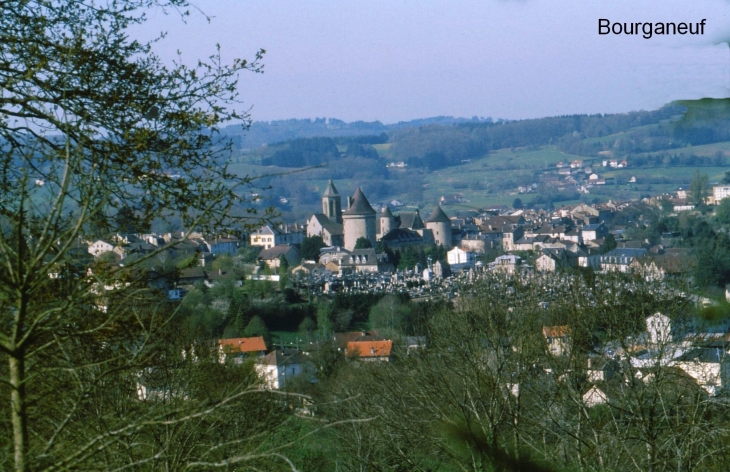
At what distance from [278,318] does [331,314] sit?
2110 millimetres

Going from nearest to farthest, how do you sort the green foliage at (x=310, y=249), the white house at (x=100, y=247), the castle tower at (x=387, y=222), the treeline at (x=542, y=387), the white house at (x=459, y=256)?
the white house at (x=100, y=247) → the treeline at (x=542, y=387) → the white house at (x=459, y=256) → the green foliage at (x=310, y=249) → the castle tower at (x=387, y=222)

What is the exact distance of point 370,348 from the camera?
18.7 m

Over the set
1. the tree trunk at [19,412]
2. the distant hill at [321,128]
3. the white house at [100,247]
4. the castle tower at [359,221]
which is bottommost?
the castle tower at [359,221]

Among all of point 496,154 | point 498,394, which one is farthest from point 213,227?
point 496,154

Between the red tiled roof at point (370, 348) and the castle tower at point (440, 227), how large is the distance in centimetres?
5917

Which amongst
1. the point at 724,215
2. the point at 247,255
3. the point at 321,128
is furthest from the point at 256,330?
the point at 321,128

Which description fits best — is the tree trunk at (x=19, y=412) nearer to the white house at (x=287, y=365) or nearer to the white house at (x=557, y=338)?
the white house at (x=557, y=338)

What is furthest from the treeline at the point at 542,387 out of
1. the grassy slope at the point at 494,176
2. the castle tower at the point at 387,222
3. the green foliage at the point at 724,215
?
the grassy slope at the point at 494,176

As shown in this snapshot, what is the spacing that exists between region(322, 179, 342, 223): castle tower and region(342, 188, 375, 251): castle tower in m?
7.24

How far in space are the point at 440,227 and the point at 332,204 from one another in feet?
37.6

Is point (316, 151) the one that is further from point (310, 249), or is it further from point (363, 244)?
point (310, 249)

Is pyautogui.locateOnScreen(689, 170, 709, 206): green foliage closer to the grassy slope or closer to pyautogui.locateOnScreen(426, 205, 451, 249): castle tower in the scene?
pyautogui.locateOnScreen(426, 205, 451, 249): castle tower

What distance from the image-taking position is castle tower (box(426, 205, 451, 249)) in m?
80.2

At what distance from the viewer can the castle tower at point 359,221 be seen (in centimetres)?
7712
